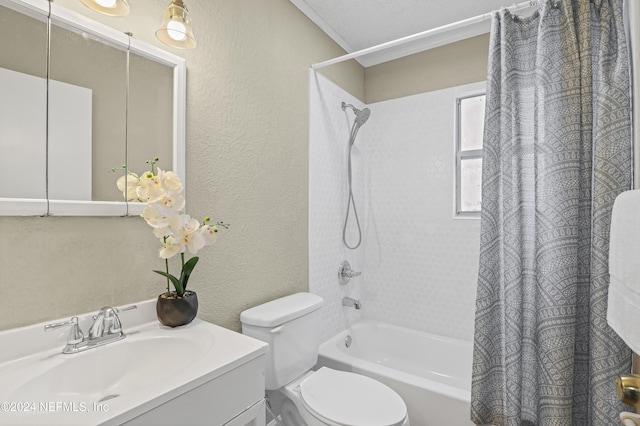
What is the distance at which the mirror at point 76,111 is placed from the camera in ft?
3.11

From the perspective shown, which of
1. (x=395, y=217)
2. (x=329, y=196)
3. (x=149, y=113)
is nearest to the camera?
(x=149, y=113)

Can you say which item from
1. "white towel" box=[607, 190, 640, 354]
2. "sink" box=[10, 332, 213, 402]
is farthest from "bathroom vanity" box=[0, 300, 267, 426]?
"white towel" box=[607, 190, 640, 354]

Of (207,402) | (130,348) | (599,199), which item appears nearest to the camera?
(207,402)

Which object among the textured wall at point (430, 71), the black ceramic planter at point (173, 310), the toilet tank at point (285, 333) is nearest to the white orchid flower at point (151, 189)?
the black ceramic planter at point (173, 310)

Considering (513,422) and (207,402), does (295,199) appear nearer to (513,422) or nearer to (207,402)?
(207,402)

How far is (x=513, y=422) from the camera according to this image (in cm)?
137

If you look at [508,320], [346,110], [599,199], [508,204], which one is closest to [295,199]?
[346,110]

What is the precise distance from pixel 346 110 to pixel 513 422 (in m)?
2.17

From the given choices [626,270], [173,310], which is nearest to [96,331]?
[173,310]

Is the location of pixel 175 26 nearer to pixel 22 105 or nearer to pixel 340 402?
pixel 22 105

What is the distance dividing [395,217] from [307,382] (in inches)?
59.2

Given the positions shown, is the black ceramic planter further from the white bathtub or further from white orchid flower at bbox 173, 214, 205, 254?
the white bathtub

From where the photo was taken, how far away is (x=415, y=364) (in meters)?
2.44

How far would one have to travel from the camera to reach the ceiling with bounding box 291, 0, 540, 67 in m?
2.06
